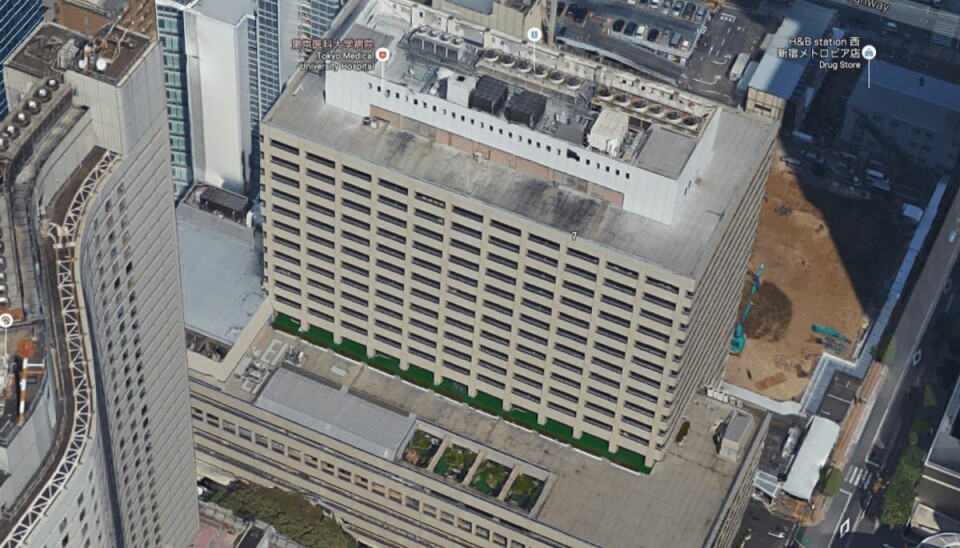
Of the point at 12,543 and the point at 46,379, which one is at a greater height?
the point at 46,379
